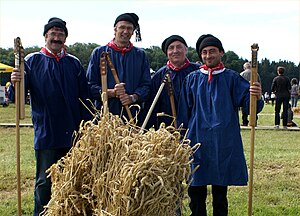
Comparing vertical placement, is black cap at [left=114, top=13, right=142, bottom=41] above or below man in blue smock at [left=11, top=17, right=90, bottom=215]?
above

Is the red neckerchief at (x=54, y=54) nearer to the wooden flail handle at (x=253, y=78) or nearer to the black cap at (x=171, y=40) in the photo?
the black cap at (x=171, y=40)

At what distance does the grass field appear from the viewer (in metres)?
5.00

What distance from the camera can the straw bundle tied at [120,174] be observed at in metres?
2.78

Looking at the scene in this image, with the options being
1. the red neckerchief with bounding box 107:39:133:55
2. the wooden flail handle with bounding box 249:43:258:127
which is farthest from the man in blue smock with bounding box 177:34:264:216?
the red neckerchief with bounding box 107:39:133:55

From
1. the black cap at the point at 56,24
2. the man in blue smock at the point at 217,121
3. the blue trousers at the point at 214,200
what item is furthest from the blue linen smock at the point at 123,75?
the blue trousers at the point at 214,200

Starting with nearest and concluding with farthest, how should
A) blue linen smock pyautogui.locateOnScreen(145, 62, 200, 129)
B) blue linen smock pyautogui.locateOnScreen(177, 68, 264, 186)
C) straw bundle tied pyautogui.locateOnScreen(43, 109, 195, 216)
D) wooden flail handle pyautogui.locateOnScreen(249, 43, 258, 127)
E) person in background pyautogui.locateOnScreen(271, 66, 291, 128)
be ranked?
1. straw bundle tied pyautogui.locateOnScreen(43, 109, 195, 216)
2. wooden flail handle pyautogui.locateOnScreen(249, 43, 258, 127)
3. blue linen smock pyautogui.locateOnScreen(177, 68, 264, 186)
4. blue linen smock pyautogui.locateOnScreen(145, 62, 200, 129)
5. person in background pyautogui.locateOnScreen(271, 66, 291, 128)

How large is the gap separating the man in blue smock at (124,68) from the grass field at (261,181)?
1.37m

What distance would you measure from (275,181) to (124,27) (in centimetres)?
331

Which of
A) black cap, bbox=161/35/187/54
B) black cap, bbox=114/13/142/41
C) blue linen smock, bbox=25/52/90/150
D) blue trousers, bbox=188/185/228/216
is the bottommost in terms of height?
blue trousers, bbox=188/185/228/216

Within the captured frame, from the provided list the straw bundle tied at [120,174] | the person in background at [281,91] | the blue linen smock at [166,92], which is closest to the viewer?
the straw bundle tied at [120,174]

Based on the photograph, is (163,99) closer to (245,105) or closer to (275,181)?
(245,105)

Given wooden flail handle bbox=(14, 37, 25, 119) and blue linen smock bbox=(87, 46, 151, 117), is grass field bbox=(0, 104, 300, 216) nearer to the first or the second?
blue linen smock bbox=(87, 46, 151, 117)

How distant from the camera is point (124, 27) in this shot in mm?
4203

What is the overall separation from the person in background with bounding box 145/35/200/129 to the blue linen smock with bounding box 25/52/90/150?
818mm
